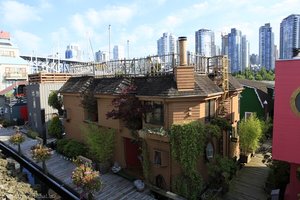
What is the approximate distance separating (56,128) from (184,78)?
52.9 feet

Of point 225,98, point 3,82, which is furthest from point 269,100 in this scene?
point 3,82

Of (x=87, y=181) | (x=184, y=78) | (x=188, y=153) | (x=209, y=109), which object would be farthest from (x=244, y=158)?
(x=87, y=181)

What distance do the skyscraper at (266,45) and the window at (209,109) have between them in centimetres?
6686

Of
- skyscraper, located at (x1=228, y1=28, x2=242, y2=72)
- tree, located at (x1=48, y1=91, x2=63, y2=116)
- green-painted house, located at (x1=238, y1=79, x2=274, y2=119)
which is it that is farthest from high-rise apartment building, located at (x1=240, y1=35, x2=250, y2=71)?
tree, located at (x1=48, y1=91, x2=63, y2=116)

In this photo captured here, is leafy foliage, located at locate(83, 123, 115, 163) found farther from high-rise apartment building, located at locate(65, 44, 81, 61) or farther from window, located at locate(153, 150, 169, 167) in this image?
high-rise apartment building, located at locate(65, 44, 81, 61)

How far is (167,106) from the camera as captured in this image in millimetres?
13102

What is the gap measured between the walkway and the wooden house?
1496 millimetres

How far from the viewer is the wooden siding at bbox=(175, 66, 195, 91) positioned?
42.5ft

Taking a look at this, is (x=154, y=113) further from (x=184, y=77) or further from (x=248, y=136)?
(x=248, y=136)

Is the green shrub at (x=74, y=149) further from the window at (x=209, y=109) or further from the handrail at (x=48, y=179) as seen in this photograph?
the window at (x=209, y=109)

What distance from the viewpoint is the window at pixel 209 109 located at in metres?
14.0

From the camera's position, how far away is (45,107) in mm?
26047

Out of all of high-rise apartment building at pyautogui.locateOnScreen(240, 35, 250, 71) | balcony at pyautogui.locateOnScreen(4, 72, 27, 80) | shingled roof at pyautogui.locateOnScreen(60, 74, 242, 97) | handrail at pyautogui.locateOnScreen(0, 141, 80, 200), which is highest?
high-rise apartment building at pyautogui.locateOnScreen(240, 35, 250, 71)

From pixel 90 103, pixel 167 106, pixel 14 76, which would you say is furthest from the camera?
pixel 14 76
